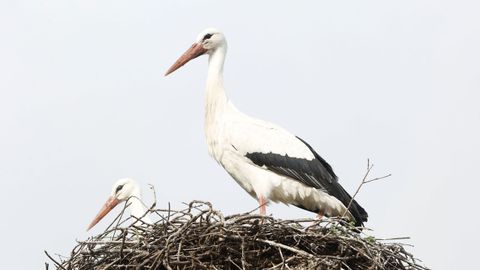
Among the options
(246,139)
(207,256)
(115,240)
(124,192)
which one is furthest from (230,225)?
(124,192)

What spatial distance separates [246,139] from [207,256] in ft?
7.09

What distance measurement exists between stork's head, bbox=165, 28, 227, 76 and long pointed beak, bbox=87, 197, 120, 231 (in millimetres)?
1268

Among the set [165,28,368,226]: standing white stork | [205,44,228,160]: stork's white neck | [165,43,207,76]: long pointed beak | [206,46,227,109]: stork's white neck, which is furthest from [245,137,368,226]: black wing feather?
[165,43,207,76]: long pointed beak

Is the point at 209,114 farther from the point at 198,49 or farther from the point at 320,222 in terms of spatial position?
the point at 320,222

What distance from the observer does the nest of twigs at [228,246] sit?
744 cm

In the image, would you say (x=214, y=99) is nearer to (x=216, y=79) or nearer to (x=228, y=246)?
(x=216, y=79)

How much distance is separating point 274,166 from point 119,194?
1.47 m

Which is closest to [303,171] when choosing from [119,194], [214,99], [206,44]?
[214,99]

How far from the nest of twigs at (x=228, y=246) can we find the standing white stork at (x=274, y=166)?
1670 millimetres

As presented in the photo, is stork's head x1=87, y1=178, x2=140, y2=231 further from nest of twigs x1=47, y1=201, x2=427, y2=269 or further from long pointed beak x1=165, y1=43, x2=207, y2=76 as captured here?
nest of twigs x1=47, y1=201, x2=427, y2=269

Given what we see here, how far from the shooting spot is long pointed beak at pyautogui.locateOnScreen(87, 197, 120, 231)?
10.4 metres

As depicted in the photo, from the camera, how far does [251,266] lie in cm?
754

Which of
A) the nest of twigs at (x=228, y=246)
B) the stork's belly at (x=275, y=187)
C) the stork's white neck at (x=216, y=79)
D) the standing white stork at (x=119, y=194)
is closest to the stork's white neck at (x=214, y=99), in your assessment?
the stork's white neck at (x=216, y=79)

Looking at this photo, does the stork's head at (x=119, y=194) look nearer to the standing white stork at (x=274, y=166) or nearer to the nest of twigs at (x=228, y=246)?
the standing white stork at (x=274, y=166)
